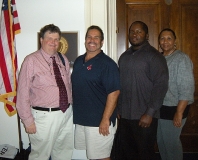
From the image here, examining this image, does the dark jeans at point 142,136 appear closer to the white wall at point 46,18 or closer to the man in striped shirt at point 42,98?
the man in striped shirt at point 42,98

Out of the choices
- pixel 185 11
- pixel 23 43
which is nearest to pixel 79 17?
pixel 23 43

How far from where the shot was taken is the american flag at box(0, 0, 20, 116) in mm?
2127

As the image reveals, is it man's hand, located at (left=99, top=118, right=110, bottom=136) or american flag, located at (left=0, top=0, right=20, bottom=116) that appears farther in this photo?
american flag, located at (left=0, top=0, right=20, bottom=116)

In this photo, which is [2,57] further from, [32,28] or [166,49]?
[166,49]

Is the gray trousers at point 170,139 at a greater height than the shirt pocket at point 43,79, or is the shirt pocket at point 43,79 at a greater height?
the shirt pocket at point 43,79

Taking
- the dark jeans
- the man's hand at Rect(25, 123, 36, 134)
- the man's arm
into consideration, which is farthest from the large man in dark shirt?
the man's hand at Rect(25, 123, 36, 134)

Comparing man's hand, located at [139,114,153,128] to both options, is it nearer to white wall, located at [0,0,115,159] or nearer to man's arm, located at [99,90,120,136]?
man's arm, located at [99,90,120,136]

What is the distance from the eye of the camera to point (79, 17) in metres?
2.30

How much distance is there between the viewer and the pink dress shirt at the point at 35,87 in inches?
64.2

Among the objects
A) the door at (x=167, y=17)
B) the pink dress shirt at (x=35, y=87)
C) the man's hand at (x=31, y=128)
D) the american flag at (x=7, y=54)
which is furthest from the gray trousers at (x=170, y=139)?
the american flag at (x=7, y=54)

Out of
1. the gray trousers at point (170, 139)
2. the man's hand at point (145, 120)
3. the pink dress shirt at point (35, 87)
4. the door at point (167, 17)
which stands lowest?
the gray trousers at point (170, 139)

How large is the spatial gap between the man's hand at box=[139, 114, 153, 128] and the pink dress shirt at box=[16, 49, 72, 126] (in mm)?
767

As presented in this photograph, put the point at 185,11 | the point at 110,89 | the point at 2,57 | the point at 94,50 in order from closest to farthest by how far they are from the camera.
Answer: the point at 110,89, the point at 94,50, the point at 2,57, the point at 185,11

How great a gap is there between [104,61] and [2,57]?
1.26 metres
